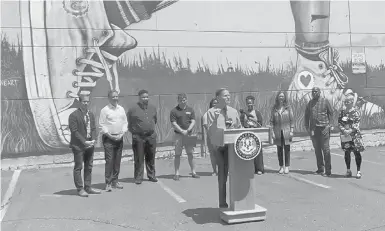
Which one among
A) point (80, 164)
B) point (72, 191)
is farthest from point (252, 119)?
point (72, 191)

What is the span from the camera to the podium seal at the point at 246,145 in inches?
214

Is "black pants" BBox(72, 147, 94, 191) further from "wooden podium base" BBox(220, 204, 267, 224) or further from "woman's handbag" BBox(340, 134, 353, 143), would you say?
"woman's handbag" BBox(340, 134, 353, 143)

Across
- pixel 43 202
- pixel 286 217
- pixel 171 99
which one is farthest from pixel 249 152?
pixel 171 99

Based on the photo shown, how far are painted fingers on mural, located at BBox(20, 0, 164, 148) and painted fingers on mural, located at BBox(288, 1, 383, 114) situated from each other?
15.4 ft

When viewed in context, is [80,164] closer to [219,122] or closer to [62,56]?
[219,122]

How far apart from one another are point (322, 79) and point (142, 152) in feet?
20.8

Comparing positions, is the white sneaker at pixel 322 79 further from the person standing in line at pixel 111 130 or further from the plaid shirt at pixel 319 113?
the person standing in line at pixel 111 130

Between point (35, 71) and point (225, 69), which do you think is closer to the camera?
point (35, 71)

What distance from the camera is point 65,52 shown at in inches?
390

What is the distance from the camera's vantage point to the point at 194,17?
10734 millimetres

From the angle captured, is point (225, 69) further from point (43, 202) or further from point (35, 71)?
point (43, 202)

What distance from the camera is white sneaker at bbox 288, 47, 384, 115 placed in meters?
11.7

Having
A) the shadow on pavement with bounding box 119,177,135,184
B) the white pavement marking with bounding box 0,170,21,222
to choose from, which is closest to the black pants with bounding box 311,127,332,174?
the shadow on pavement with bounding box 119,177,135,184

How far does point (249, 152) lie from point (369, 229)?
1773 mm
